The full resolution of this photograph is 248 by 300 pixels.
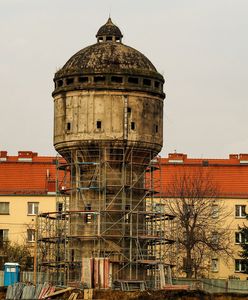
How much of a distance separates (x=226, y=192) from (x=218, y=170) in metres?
3.68

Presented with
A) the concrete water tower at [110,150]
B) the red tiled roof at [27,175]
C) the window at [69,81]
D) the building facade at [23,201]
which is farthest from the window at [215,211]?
the window at [69,81]

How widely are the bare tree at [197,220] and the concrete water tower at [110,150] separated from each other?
1767cm

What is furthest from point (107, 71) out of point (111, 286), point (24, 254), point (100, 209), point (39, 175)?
point (39, 175)

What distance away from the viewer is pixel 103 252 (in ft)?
225

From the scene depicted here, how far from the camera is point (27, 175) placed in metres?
106

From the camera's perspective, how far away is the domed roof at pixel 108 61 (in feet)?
232

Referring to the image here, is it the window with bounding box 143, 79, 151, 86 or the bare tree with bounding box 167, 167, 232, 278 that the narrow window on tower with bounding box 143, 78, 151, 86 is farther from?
the bare tree with bounding box 167, 167, 232, 278

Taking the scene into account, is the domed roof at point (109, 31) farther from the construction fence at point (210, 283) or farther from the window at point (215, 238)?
the window at point (215, 238)

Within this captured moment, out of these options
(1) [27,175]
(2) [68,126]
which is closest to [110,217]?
(2) [68,126]

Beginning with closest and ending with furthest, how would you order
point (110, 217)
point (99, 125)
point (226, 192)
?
point (110, 217) → point (99, 125) → point (226, 192)

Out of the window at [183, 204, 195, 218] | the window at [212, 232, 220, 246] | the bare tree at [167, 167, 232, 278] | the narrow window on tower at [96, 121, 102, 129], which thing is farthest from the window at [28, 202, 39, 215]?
the narrow window on tower at [96, 121, 102, 129]

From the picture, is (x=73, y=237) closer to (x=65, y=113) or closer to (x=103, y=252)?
(x=103, y=252)

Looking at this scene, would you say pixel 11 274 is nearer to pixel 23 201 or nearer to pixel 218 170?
pixel 23 201

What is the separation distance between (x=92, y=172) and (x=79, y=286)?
731 cm
